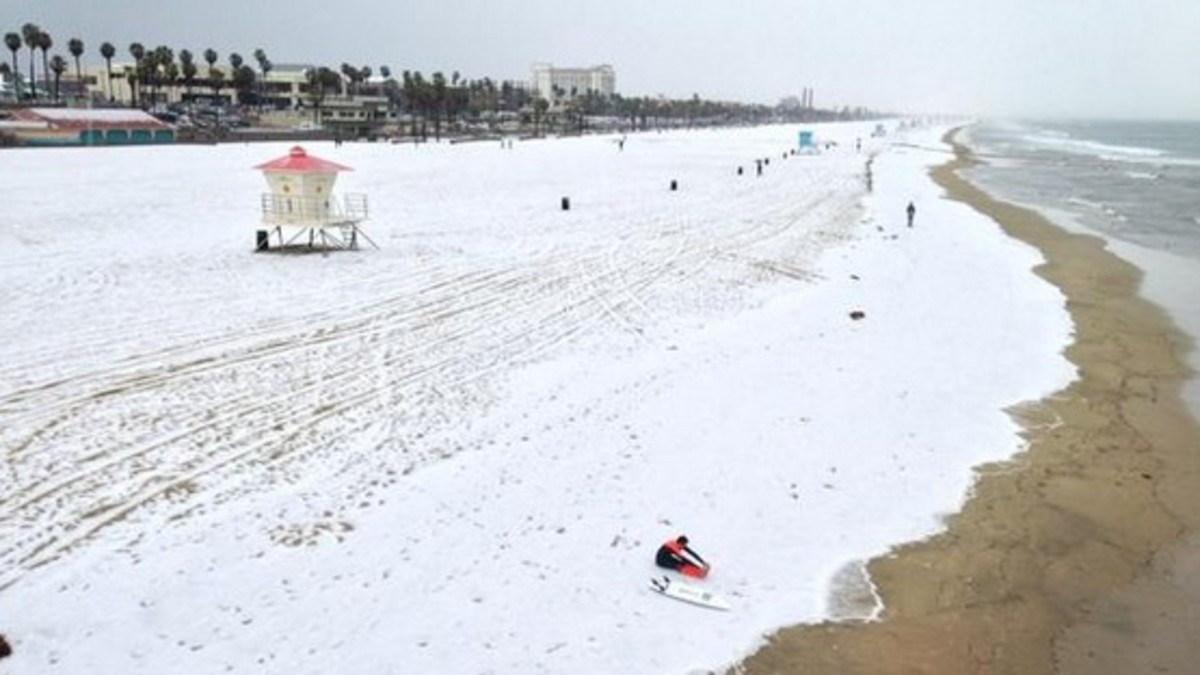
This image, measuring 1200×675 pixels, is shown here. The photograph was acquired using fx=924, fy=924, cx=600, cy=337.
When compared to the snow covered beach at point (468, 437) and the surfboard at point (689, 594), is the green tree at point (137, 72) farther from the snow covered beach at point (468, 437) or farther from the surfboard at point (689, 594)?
the surfboard at point (689, 594)

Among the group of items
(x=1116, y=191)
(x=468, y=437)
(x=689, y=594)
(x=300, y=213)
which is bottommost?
(x=689, y=594)

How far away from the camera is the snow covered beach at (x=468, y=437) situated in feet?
26.5

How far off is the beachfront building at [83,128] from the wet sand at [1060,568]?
3095 inches

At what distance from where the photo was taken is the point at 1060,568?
9.59m

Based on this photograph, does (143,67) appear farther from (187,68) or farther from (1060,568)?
(1060,568)

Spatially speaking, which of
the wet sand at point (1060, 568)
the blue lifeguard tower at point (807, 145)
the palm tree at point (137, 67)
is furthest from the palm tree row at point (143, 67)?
the wet sand at point (1060, 568)

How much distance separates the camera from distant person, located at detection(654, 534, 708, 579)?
8.83 metres

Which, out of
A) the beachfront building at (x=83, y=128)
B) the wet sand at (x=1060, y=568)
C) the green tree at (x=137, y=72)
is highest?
the green tree at (x=137, y=72)

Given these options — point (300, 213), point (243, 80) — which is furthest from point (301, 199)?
point (243, 80)

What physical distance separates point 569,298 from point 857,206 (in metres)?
23.6

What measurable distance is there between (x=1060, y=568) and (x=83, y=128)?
273 ft

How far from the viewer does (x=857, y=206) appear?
39875 mm

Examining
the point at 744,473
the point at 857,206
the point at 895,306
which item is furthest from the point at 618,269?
the point at 857,206

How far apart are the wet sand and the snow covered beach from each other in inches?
17.8
